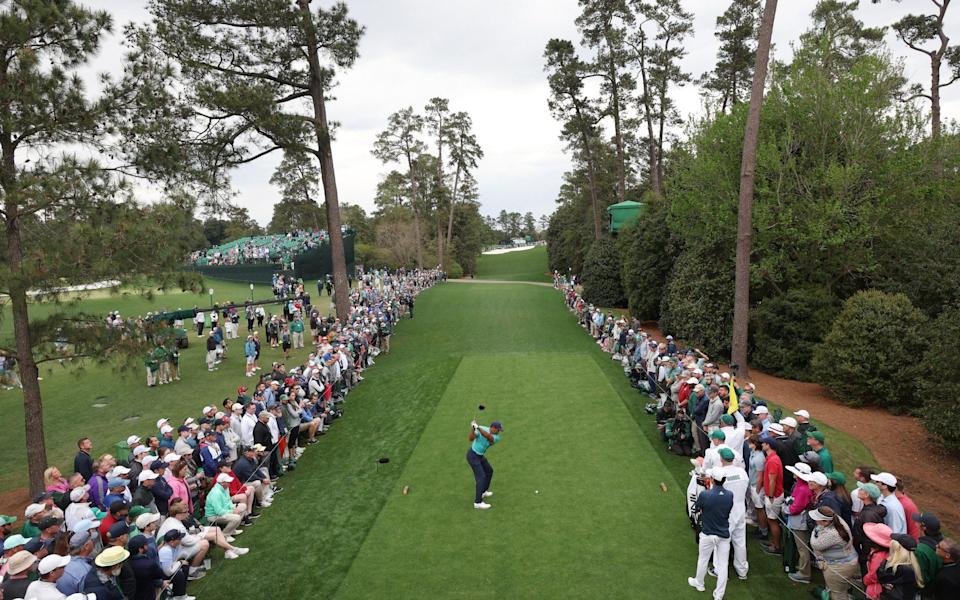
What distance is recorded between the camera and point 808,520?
6.89m

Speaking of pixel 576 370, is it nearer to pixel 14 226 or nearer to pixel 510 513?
pixel 510 513

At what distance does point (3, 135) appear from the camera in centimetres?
879

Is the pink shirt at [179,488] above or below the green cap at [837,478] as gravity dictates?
below

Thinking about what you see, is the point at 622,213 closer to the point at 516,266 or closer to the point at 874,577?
the point at 874,577

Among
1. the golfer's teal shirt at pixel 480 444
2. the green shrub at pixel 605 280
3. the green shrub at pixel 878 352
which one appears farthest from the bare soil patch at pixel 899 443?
the green shrub at pixel 605 280

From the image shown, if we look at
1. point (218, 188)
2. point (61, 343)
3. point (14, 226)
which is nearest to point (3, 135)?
point (14, 226)

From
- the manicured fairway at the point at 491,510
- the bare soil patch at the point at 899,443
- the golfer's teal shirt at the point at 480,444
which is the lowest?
the bare soil patch at the point at 899,443

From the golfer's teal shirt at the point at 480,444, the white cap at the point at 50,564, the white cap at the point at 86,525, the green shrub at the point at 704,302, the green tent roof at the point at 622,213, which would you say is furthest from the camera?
the green tent roof at the point at 622,213

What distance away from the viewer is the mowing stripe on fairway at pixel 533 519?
23.2 ft

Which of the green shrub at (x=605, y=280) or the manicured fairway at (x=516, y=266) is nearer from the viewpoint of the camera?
the green shrub at (x=605, y=280)

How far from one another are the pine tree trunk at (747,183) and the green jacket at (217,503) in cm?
1447

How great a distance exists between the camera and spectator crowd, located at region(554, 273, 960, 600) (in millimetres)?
5426

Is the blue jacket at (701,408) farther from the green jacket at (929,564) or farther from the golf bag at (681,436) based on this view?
the green jacket at (929,564)

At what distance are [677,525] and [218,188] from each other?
47.1ft
